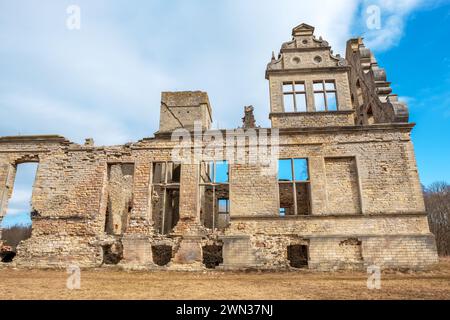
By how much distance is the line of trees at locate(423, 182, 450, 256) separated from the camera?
3069 cm

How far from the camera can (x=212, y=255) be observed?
1309cm

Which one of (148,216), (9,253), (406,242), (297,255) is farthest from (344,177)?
(9,253)

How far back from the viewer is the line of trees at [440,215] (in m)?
30.7

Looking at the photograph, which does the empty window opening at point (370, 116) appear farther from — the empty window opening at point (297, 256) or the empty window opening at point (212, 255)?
the empty window opening at point (212, 255)

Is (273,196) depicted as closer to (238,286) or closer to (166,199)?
(238,286)

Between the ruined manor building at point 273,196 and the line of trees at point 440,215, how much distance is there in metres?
23.6

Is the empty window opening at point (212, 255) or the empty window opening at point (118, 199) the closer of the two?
the empty window opening at point (212, 255)

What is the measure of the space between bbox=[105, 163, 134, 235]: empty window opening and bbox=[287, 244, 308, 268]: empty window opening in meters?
8.15

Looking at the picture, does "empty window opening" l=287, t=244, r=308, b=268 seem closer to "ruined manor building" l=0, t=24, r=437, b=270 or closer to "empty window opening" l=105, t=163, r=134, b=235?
"ruined manor building" l=0, t=24, r=437, b=270

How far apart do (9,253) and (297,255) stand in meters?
13.0

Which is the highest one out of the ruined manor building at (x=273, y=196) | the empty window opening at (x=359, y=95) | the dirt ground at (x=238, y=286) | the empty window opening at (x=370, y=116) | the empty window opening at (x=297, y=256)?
the empty window opening at (x=359, y=95)

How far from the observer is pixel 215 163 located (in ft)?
43.0

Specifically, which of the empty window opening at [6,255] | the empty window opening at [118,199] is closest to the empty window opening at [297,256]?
the empty window opening at [118,199]

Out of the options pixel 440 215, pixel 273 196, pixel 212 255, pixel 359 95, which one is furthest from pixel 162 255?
pixel 440 215
